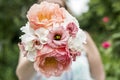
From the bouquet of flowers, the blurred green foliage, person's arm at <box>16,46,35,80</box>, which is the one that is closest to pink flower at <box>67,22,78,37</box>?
the bouquet of flowers

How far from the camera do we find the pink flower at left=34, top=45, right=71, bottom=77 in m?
2.36

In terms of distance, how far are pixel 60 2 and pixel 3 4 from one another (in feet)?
18.6

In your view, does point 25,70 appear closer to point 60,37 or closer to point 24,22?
point 60,37

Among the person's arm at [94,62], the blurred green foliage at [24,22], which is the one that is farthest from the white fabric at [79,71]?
the blurred green foliage at [24,22]

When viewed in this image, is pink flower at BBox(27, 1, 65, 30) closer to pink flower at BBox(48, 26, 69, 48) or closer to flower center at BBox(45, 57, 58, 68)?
pink flower at BBox(48, 26, 69, 48)

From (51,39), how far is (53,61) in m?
0.11

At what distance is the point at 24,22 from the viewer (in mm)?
7730

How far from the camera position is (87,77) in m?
3.33

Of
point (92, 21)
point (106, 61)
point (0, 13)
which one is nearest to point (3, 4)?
point (0, 13)

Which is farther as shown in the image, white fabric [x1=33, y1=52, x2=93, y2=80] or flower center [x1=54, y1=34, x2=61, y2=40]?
white fabric [x1=33, y1=52, x2=93, y2=80]

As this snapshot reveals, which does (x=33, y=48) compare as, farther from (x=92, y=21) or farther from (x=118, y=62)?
(x=92, y=21)

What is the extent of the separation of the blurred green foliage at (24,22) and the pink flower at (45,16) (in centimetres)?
398

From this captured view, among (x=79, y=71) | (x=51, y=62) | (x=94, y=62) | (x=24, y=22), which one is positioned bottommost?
(x=51, y=62)

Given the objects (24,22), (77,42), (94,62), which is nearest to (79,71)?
(94,62)
